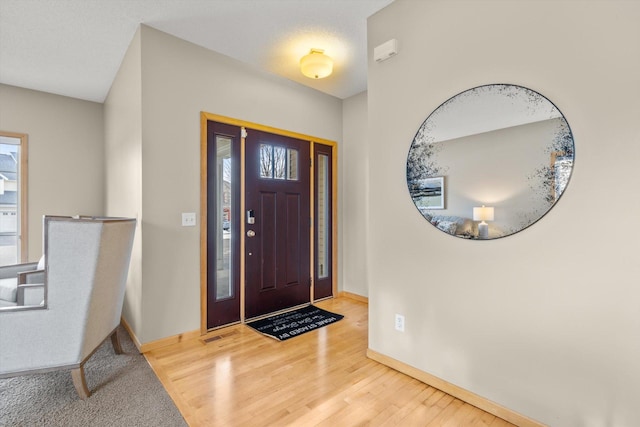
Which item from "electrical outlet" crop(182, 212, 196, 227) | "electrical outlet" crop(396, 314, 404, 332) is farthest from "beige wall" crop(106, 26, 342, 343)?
"electrical outlet" crop(396, 314, 404, 332)

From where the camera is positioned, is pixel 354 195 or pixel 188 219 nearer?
pixel 188 219

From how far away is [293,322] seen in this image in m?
3.11

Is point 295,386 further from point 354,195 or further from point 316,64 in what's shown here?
point 316,64

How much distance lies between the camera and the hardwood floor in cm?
170

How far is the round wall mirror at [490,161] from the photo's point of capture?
154 cm

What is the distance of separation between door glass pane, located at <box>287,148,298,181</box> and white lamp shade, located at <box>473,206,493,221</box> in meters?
2.15

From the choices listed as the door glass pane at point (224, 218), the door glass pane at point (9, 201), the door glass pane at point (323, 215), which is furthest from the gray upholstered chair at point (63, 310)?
the door glass pane at point (9, 201)

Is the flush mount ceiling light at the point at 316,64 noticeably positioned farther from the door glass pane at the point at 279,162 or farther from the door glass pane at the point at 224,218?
the door glass pane at the point at 224,218

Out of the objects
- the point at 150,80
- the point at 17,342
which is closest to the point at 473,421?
the point at 17,342

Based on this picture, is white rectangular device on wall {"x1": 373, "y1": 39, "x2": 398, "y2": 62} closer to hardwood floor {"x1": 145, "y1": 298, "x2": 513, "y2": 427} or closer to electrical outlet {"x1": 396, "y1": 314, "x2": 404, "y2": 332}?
electrical outlet {"x1": 396, "y1": 314, "x2": 404, "y2": 332}

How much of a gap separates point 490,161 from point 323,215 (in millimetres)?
2354

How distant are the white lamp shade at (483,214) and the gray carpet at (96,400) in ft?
6.53

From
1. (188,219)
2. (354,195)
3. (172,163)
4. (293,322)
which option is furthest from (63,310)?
(354,195)

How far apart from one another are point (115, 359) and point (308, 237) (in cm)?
214
